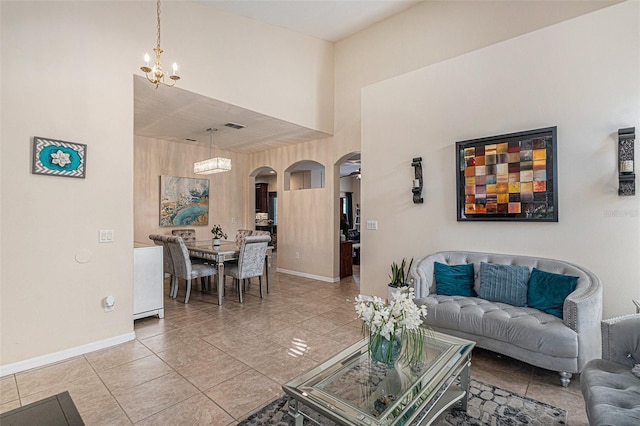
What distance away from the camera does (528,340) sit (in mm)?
2557

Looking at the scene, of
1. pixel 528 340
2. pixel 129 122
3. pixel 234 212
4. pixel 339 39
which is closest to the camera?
pixel 528 340

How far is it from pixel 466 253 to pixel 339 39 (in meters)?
4.40

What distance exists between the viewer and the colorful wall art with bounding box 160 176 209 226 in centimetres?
654

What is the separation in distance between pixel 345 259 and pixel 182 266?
3.20 metres

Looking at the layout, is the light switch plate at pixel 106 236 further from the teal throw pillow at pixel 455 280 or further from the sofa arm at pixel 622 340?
the sofa arm at pixel 622 340

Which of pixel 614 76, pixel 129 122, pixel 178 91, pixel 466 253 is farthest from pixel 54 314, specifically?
pixel 614 76

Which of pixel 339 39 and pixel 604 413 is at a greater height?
pixel 339 39

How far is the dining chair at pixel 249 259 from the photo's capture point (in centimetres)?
476

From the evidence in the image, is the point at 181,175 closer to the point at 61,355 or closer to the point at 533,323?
the point at 61,355

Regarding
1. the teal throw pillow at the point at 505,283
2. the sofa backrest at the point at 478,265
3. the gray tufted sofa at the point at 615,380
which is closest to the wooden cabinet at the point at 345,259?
the sofa backrest at the point at 478,265

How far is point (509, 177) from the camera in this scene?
3.49m

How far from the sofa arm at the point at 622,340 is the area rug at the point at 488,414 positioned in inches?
21.4

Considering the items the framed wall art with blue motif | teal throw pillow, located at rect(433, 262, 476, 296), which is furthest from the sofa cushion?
the framed wall art with blue motif

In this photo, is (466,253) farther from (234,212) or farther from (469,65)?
(234,212)
